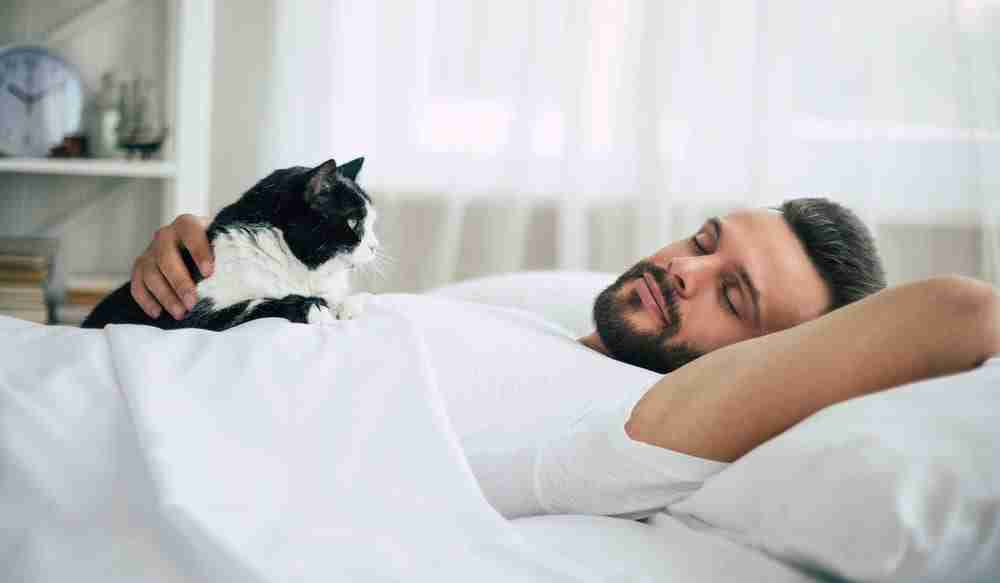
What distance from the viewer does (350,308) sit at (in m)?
1.07

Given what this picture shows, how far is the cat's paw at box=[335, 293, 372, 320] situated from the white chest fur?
0.17 ft

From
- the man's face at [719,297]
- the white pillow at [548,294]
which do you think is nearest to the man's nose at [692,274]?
the man's face at [719,297]

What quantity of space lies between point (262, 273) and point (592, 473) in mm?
556

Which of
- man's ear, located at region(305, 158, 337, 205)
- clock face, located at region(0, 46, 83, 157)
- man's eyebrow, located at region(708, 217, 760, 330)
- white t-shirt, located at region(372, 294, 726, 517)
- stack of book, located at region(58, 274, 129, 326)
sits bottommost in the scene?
stack of book, located at region(58, 274, 129, 326)

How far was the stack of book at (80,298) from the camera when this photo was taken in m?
2.04

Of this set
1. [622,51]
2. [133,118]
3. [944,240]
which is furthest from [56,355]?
[944,240]

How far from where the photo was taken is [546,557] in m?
0.63

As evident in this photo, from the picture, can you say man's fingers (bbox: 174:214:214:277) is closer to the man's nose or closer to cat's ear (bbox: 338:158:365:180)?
cat's ear (bbox: 338:158:365:180)

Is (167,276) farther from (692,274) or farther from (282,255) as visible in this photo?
(692,274)

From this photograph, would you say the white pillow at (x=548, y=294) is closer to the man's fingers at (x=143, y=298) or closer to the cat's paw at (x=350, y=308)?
the cat's paw at (x=350, y=308)

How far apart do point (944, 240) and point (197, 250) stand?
193 cm

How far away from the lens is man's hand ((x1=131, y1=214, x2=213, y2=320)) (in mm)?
1057

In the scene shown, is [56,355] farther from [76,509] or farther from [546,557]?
[546,557]

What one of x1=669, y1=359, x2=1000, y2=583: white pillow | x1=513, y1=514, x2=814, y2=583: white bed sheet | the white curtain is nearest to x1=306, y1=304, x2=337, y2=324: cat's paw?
x1=513, y1=514, x2=814, y2=583: white bed sheet
